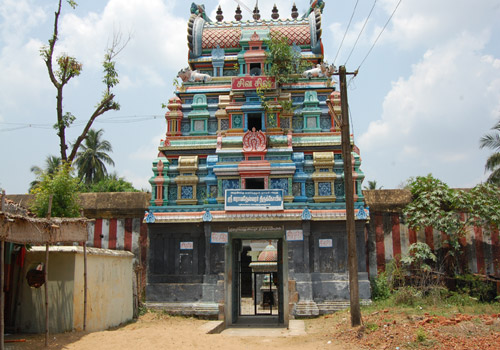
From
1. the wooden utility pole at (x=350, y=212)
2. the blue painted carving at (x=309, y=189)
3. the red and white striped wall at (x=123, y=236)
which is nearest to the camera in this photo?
the wooden utility pole at (x=350, y=212)

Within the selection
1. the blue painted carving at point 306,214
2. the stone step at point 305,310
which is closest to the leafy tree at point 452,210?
the blue painted carving at point 306,214

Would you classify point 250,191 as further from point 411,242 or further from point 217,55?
point 217,55

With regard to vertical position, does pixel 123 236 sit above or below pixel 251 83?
below

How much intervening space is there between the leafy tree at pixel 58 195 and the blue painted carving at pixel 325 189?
8802mm

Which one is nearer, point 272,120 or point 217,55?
point 272,120

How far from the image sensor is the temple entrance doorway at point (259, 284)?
746 inches

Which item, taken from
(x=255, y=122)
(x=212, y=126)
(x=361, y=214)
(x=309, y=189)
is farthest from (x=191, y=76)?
(x=361, y=214)

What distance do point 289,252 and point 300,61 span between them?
8.49m

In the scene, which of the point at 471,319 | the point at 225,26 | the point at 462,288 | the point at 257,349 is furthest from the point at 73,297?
the point at 225,26

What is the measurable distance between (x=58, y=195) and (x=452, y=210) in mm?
14177

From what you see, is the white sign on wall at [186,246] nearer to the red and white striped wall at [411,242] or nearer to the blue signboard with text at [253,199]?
the blue signboard with text at [253,199]

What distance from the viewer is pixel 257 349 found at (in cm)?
1106

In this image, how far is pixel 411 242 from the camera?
18438 millimetres

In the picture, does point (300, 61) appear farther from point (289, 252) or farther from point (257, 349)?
point (257, 349)
